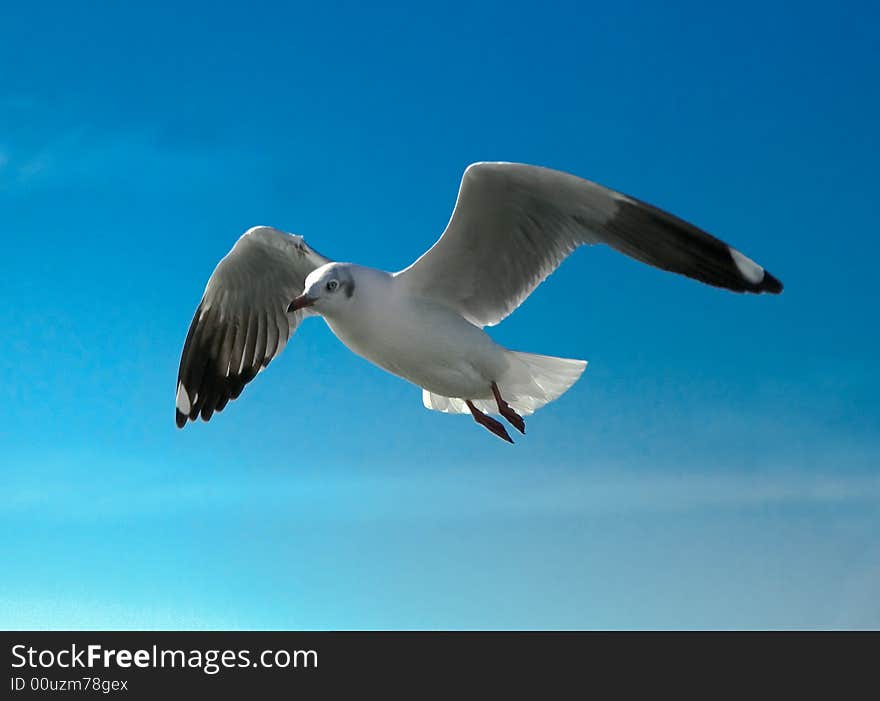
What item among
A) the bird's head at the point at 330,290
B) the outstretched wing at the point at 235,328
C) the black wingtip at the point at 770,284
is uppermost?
the outstretched wing at the point at 235,328

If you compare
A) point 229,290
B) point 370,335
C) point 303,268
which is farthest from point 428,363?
point 229,290

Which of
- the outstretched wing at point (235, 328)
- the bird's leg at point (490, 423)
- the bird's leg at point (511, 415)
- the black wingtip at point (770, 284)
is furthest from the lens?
the outstretched wing at point (235, 328)

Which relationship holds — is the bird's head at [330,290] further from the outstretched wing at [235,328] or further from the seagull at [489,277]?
the outstretched wing at [235,328]

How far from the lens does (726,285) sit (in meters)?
4.20

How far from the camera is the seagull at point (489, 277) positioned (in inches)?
167

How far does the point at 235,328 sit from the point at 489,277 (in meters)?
1.57

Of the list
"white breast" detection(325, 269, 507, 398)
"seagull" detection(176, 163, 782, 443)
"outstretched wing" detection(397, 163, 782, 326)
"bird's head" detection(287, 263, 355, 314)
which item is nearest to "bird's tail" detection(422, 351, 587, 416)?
"seagull" detection(176, 163, 782, 443)

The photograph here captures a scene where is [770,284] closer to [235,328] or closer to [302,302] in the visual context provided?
[302,302]

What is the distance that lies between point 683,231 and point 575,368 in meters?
0.86

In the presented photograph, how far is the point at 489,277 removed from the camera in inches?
185

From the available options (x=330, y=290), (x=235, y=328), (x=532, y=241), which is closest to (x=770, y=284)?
(x=532, y=241)

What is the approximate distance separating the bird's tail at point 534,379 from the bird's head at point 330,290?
2.54 ft

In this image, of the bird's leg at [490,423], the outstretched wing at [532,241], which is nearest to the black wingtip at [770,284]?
the outstretched wing at [532,241]

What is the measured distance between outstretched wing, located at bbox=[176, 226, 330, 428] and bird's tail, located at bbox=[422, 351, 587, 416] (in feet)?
3.98
